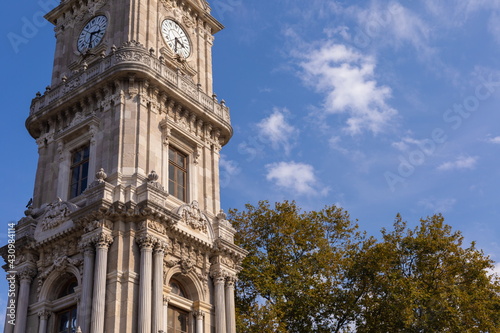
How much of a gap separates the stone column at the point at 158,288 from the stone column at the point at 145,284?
1.00 ft

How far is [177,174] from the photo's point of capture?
3475 cm

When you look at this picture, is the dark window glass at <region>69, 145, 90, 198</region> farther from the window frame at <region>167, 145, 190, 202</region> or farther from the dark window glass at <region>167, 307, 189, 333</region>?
the dark window glass at <region>167, 307, 189, 333</region>

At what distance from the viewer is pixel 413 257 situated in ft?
122

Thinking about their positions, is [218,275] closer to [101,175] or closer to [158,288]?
[158,288]

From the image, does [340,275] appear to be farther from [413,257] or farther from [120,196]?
[120,196]

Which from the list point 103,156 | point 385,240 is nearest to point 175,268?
point 103,156

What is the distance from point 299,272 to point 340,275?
2189 mm

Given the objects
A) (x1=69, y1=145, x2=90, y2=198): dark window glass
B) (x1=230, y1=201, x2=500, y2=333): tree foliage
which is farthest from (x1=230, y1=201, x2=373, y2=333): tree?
(x1=69, y1=145, x2=90, y2=198): dark window glass

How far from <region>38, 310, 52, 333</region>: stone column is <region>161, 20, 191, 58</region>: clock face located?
1526cm

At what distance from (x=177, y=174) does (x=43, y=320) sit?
9.02m

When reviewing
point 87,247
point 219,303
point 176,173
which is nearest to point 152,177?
point 176,173

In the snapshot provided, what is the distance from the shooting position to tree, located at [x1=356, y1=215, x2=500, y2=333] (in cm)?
3428

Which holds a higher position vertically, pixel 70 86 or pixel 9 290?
pixel 70 86

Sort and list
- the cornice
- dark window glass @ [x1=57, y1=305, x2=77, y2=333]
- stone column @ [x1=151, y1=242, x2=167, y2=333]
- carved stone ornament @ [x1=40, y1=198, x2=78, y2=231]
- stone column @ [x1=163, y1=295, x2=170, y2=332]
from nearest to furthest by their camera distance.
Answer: stone column @ [x1=151, y1=242, x2=167, y2=333]
dark window glass @ [x1=57, y1=305, x2=77, y2=333]
stone column @ [x1=163, y1=295, x2=170, y2=332]
carved stone ornament @ [x1=40, y1=198, x2=78, y2=231]
the cornice
